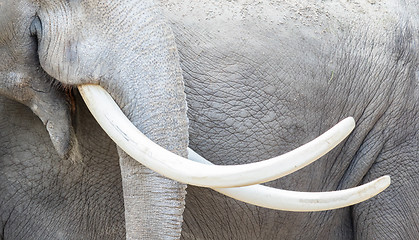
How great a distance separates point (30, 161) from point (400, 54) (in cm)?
171

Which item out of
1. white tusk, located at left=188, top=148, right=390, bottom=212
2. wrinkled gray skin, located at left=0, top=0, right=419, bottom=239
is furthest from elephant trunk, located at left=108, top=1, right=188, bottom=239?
white tusk, located at left=188, top=148, right=390, bottom=212

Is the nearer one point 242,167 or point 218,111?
point 242,167

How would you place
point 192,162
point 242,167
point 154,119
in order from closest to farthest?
1. point 242,167
2. point 192,162
3. point 154,119

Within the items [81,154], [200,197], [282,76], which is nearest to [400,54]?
[282,76]

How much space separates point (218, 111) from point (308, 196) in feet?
2.99

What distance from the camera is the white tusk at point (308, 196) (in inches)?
118

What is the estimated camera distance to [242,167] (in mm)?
2895

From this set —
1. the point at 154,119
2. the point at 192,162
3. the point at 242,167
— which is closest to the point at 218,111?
the point at 154,119

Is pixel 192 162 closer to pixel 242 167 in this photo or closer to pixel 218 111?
pixel 242 167

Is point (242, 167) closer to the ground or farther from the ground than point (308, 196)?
farther from the ground

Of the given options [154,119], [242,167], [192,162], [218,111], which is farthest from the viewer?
[218,111]

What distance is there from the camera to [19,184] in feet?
12.5

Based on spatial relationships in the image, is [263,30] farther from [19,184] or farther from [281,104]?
[19,184]

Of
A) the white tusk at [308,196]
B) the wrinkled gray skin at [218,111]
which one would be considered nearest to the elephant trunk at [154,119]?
the wrinkled gray skin at [218,111]
